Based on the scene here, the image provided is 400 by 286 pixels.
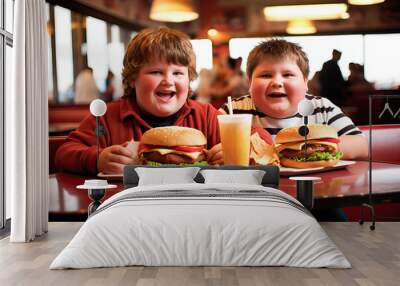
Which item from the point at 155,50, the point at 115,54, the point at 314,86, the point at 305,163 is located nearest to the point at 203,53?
the point at 155,50

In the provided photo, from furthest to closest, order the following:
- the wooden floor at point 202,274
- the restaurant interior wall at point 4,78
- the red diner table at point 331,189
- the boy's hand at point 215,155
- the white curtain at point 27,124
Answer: the boy's hand at point 215,155
the red diner table at point 331,189
the restaurant interior wall at point 4,78
the white curtain at point 27,124
the wooden floor at point 202,274

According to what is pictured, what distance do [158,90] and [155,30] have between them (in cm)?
67

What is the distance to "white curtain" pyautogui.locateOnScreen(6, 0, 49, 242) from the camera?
554 cm

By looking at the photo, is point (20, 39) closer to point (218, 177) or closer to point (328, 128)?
point (218, 177)

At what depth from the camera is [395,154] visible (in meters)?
6.73

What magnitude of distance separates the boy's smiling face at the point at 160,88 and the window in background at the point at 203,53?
0.75ft

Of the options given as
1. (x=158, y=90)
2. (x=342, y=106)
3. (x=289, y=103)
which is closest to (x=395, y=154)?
(x=342, y=106)

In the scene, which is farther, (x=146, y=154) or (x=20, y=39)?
(x=146, y=154)

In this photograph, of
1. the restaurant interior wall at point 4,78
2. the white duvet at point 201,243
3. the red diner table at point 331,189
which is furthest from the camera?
the red diner table at point 331,189

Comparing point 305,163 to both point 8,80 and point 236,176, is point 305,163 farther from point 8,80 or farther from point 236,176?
point 8,80

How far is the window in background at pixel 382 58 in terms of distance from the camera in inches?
265

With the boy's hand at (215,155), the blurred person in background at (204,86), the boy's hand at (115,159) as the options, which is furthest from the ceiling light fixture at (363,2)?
the boy's hand at (115,159)

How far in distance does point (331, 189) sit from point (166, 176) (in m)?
1.73

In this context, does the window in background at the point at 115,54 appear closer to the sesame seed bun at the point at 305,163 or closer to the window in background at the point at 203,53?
the window in background at the point at 203,53
